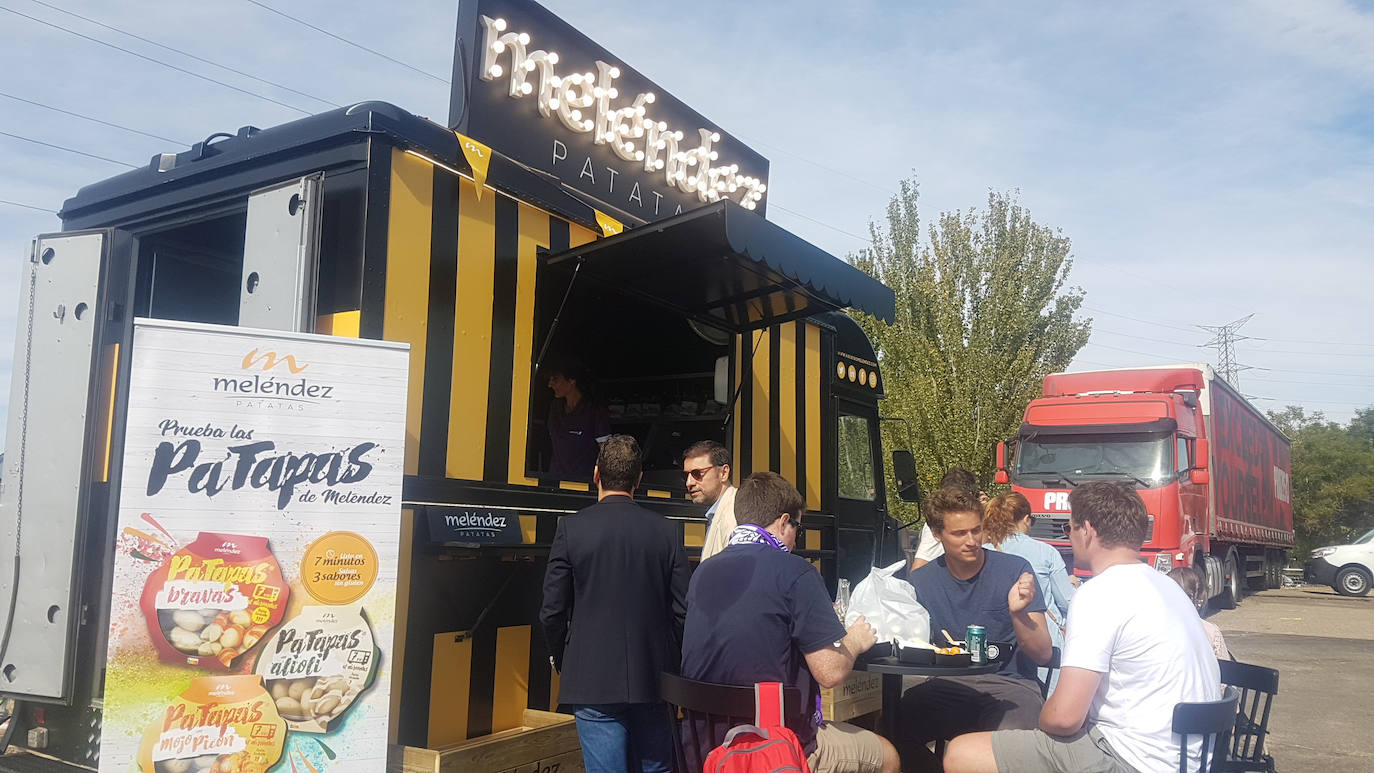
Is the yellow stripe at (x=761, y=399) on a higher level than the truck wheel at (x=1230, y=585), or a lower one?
higher

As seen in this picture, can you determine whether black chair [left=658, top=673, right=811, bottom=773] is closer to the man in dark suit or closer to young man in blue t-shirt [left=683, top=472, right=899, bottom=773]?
young man in blue t-shirt [left=683, top=472, right=899, bottom=773]

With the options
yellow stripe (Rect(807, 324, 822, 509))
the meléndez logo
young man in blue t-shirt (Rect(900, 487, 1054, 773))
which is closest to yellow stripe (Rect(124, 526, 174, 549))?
the meléndez logo

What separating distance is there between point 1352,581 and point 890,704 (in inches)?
907

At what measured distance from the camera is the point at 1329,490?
4347cm

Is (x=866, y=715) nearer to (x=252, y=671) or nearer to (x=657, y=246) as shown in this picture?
(x=657, y=246)

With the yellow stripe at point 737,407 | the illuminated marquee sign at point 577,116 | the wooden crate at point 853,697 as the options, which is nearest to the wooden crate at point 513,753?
→ the wooden crate at point 853,697

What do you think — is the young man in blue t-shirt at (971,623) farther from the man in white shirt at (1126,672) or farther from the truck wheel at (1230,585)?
the truck wheel at (1230,585)

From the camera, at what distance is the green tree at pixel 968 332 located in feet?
61.0

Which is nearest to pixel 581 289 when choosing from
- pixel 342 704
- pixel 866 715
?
pixel 342 704

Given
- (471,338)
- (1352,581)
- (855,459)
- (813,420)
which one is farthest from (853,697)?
(1352,581)

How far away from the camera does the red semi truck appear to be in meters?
12.7

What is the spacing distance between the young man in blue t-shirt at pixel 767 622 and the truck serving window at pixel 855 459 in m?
4.08

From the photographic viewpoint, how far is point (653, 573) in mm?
3596

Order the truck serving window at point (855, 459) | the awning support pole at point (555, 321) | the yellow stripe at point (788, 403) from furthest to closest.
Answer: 1. the truck serving window at point (855, 459)
2. the yellow stripe at point (788, 403)
3. the awning support pole at point (555, 321)
